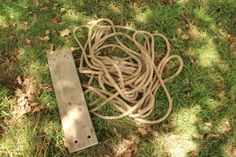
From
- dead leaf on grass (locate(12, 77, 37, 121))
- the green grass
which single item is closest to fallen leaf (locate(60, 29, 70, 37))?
the green grass

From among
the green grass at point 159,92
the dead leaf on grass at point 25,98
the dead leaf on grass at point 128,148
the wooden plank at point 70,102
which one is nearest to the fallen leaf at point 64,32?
the green grass at point 159,92

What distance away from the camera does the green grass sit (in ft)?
12.0

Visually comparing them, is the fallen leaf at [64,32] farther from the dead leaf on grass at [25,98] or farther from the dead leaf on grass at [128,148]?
the dead leaf on grass at [128,148]

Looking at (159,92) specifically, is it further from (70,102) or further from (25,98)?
(25,98)

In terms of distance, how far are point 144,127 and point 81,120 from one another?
2.10ft

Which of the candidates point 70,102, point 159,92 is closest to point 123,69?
point 159,92

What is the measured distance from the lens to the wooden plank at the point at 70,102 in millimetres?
3541

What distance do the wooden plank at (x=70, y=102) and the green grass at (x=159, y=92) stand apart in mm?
117

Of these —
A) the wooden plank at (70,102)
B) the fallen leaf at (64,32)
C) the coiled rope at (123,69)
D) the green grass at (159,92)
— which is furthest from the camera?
the fallen leaf at (64,32)

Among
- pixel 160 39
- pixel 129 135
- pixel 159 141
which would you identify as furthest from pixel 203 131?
pixel 160 39

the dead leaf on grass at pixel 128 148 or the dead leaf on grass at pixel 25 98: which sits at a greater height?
the dead leaf on grass at pixel 128 148

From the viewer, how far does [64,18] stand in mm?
4383

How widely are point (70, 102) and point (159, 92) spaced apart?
935mm

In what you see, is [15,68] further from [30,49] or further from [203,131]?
[203,131]
